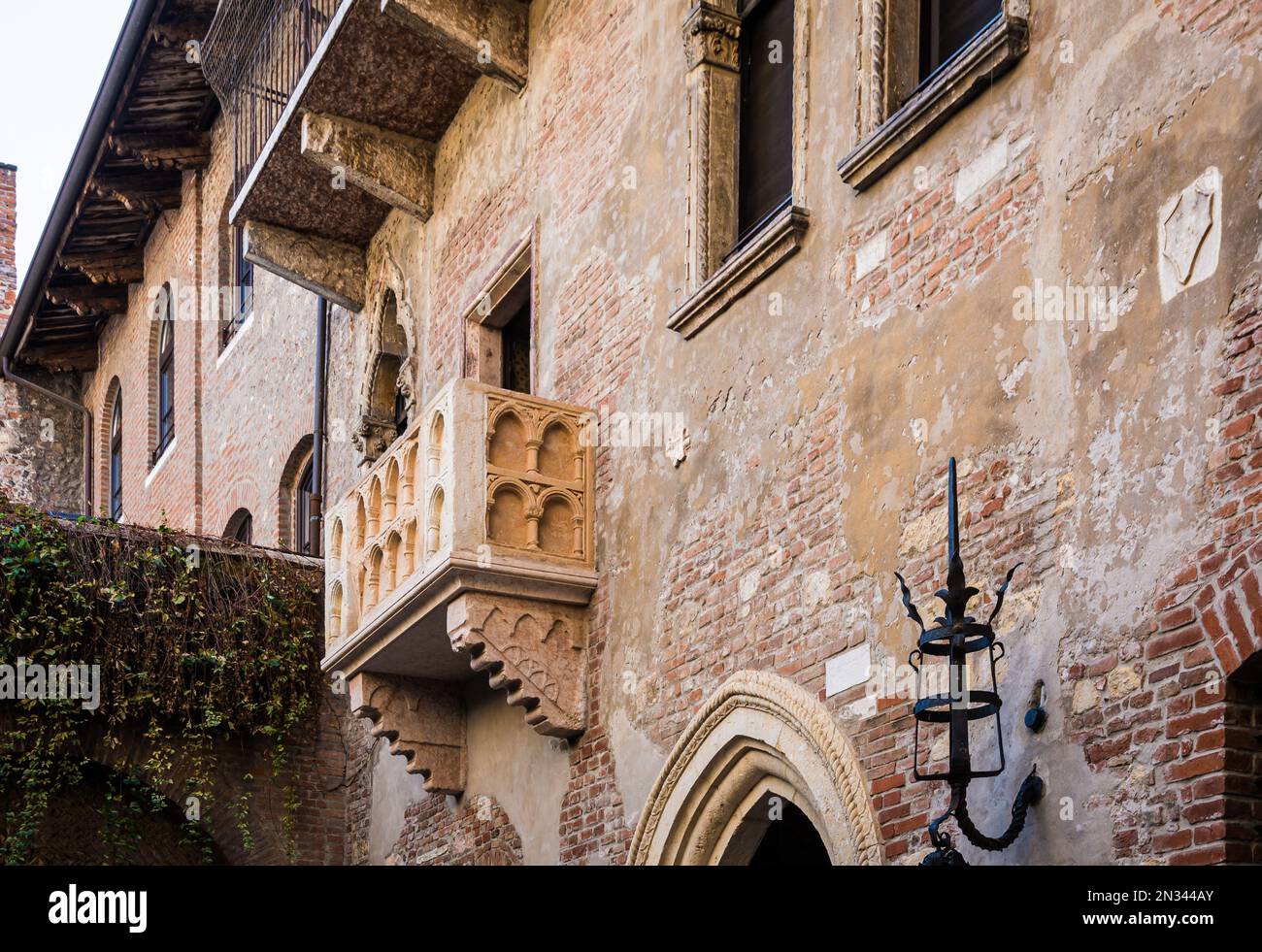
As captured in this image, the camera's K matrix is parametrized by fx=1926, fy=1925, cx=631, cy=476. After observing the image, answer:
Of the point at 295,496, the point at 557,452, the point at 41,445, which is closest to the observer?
the point at 557,452

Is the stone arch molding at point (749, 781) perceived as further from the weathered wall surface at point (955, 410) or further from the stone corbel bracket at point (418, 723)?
the stone corbel bracket at point (418, 723)

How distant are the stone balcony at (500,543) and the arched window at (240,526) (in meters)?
6.59

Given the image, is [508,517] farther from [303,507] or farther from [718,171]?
[303,507]

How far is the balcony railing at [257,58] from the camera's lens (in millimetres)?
12516

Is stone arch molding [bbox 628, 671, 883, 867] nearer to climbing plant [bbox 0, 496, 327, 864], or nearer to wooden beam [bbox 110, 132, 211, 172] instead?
climbing plant [bbox 0, 496, 327, 864]

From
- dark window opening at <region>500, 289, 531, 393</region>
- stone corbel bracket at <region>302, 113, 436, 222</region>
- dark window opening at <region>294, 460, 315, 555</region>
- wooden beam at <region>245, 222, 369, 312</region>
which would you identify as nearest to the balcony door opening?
dark window opening at <region>500, 289, 531, 393</region>

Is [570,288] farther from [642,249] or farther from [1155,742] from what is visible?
[1155,742]

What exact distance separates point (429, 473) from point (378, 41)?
3.33 m

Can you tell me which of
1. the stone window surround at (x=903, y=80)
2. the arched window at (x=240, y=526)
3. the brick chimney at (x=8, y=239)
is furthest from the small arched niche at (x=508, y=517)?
the brick chimney at (x=8, y=239)

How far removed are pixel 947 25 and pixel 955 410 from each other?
5.43 ft

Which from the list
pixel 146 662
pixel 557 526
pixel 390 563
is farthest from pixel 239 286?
pixel 557 526

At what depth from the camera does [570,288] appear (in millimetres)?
9766

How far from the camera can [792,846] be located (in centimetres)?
839

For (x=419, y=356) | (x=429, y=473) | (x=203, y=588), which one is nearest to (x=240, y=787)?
(x=203, y=588)
